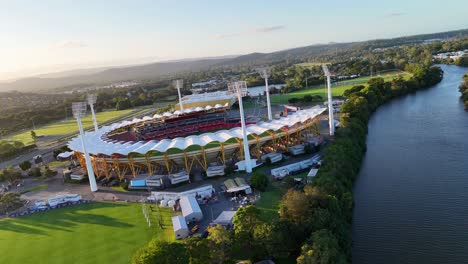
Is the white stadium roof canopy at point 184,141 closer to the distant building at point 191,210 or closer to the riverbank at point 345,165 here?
the riverbank at point 345,165

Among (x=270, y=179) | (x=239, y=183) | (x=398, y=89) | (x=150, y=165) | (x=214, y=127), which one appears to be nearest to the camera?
(x=239, y=183)

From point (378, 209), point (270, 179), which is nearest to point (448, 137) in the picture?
point (378, 209)

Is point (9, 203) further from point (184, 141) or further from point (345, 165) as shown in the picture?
point (345, 165)

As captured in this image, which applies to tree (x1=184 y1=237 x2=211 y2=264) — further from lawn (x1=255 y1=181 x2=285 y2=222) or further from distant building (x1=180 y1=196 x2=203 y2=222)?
lawn (x1=255 y1=181 x2=285 y2=222)

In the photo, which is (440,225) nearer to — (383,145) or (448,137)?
(383,145)

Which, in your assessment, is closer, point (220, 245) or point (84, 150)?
point (220, 245)

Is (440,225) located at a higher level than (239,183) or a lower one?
lower

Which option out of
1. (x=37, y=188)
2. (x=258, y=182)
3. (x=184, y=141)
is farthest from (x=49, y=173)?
(x=258, y=182)
